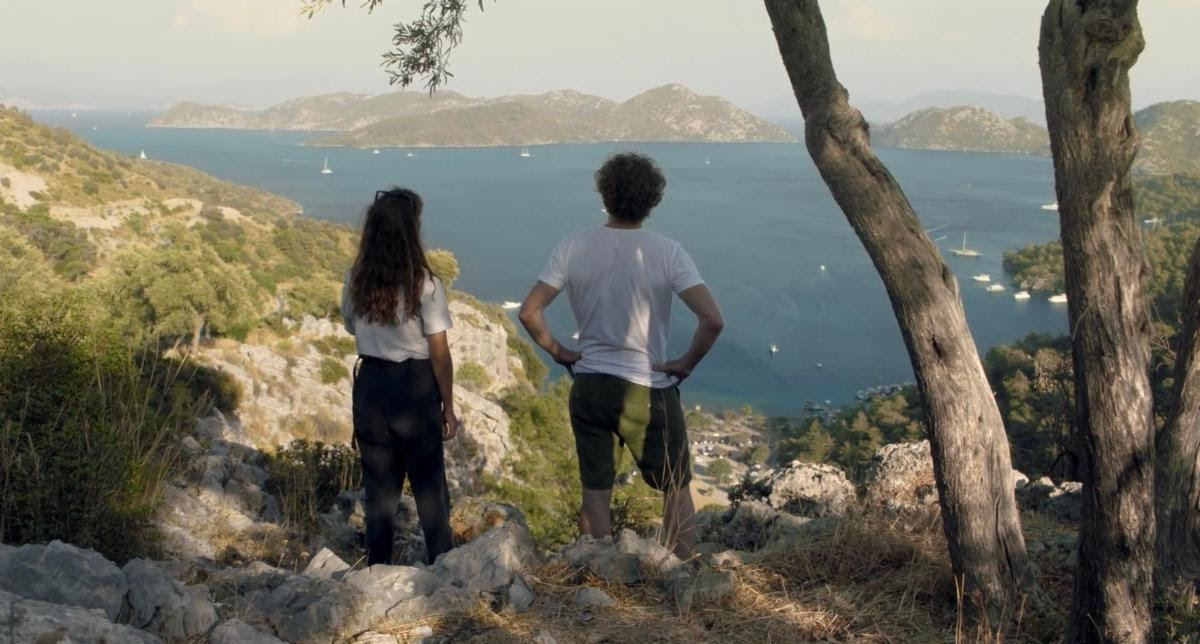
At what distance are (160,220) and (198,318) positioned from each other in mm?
16735

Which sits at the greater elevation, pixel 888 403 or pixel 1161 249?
pixel 1161 249

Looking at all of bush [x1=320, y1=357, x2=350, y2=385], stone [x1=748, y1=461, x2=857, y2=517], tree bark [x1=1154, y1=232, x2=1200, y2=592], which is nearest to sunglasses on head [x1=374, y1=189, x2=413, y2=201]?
tree bark [x1=1154, y1=232, x2=1200, y2=592]

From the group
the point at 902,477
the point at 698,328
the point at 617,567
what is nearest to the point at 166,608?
the point at 617,567

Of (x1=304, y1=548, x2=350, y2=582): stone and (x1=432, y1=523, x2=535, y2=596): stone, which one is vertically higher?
(x1=432, y1=523, x2=535, y2=596): stone

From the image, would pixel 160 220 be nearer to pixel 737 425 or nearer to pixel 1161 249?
pixel 737 425

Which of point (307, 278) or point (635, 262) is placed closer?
point (635, 262)

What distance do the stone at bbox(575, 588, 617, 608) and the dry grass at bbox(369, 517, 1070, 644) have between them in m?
0.03

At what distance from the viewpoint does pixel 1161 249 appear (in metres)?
30.9

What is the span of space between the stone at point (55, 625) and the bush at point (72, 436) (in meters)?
1.14

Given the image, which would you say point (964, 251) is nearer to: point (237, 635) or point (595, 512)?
point (595, 512)

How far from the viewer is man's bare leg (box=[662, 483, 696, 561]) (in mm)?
3396

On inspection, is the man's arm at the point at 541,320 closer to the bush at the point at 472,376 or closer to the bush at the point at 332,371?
the bush at the point at 332,371

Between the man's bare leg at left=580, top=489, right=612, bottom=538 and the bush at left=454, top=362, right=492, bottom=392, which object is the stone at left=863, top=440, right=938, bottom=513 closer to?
the man's bare leg at left=580, top=489, right=612, bottom=538

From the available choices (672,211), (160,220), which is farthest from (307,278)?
(672,211)
